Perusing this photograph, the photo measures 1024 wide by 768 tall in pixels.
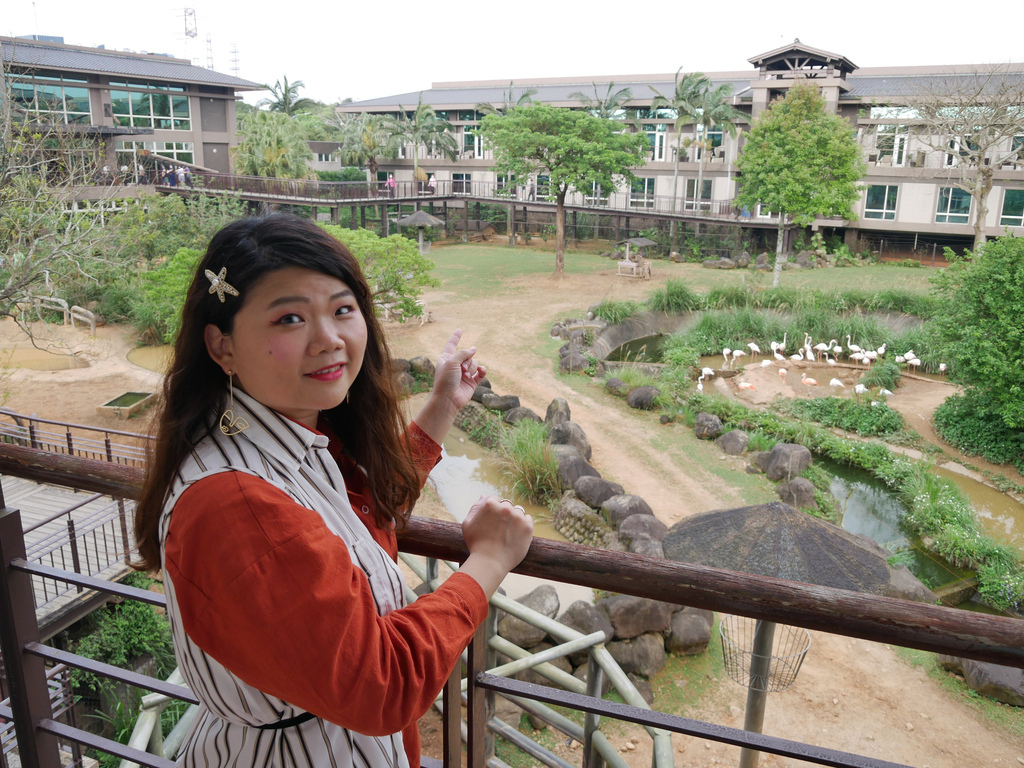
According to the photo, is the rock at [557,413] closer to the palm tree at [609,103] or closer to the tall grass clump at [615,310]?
the tall grass clump at [615,310]

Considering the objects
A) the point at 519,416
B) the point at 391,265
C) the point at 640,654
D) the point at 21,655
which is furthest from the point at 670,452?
the point at 21,655

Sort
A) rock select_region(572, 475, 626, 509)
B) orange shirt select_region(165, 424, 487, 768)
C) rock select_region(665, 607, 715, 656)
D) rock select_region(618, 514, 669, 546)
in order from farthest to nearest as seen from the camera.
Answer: rock select_region(572, 475, 626, 509)
rock select_region(618, 514, 669, 546)
rock select_region(665, 607, 715, 656)
orange shirt select_region(165, 424, 487, 768)

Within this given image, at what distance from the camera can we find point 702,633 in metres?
6.62

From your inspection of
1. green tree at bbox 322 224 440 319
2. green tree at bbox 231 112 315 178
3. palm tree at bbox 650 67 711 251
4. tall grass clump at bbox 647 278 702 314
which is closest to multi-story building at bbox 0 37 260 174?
green tree at bbox 231 112 315 178

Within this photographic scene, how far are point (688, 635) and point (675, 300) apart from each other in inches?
470

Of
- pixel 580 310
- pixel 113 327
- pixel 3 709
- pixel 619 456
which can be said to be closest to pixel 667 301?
pixel 580 310

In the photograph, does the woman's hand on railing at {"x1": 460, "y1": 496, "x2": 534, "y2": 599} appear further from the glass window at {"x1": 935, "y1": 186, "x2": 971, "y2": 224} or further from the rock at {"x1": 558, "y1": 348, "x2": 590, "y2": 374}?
the glass window at {"x1": 935, "y1": 186, "x2": 971, "y2": 224}

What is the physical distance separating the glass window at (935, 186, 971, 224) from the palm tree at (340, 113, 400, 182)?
58.8 feet

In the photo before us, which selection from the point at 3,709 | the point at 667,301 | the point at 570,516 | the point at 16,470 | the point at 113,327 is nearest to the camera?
the point at 16,470

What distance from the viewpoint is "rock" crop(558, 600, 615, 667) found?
6.40 meters

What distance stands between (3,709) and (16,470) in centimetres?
59

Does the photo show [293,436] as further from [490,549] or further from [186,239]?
[186,239]

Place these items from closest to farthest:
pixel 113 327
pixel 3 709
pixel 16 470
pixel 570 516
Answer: pixel 16 470 < pixel 3 709 < pixel 570 516 < pixel 113 327

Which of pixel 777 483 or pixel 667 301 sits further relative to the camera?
pixel 667 301
